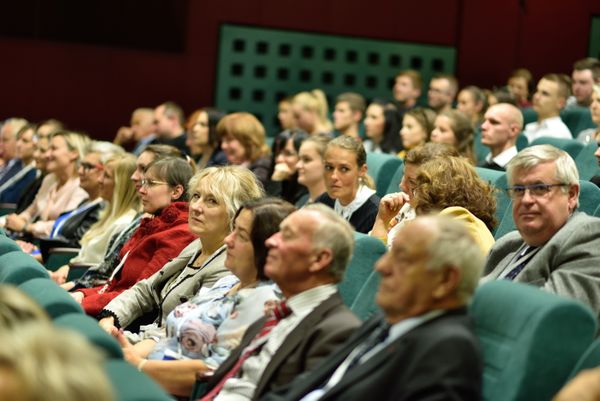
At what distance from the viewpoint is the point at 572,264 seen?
2713 mm

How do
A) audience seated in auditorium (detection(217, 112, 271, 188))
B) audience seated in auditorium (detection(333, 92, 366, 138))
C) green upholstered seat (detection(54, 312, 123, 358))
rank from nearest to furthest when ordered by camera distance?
green upholstered seat (detection(54, 312, 123, 358)) → audience seated in auditorium (detection(217, 112, 271, 188)) → audience seated in auditorium (detection(333, 92, 366, 138))

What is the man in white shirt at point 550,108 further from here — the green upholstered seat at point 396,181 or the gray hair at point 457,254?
the gray hair at point 457,254

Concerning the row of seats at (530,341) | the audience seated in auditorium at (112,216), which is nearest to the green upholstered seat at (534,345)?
the row of seats at (530,341)

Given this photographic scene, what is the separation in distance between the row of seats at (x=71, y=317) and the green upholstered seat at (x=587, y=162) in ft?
8.43

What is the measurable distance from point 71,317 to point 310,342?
0.54 m

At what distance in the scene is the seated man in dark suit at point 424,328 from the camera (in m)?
1.92

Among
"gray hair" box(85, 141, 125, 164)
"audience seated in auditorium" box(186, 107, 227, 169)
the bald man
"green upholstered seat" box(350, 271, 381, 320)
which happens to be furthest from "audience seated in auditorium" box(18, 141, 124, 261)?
"green upholstered seat" box(350, 271, 381, 320)

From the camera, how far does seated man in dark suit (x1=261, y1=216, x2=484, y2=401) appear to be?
1916mm

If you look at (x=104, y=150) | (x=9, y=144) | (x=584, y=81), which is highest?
(x=584, y=81)

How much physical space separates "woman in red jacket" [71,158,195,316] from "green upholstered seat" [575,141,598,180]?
1.81 m

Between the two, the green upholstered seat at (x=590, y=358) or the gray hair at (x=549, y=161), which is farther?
the gray hair at (x=549, y=161)

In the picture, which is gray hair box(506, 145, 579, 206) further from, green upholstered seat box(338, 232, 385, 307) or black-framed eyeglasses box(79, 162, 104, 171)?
black-framed eyeglasses box(79, 162, 104, 171)

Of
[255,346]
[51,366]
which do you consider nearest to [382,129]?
[255,346]

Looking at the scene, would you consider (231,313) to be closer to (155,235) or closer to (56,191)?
(155,235)
